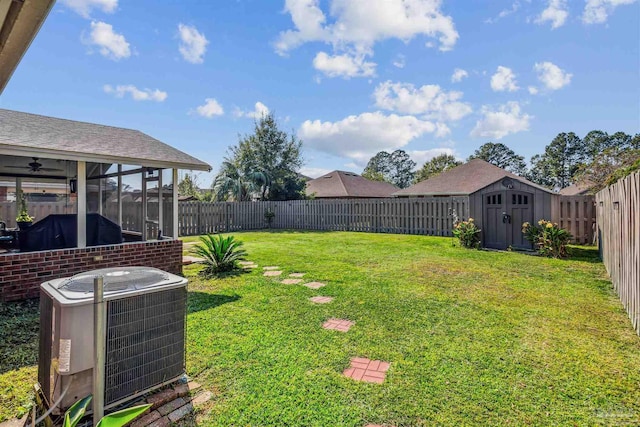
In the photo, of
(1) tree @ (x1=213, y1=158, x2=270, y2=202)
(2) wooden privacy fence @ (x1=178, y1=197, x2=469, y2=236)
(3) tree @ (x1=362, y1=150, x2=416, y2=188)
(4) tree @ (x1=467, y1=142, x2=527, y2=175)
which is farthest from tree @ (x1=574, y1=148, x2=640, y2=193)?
(3) tree @ (x1=362, y1=150, x2=416, y2=188)

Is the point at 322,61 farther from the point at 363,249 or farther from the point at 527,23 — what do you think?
the point at 363,249

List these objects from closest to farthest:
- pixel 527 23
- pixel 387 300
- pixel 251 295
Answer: pixel 387 300, pixel 251 295, pixel 527 23

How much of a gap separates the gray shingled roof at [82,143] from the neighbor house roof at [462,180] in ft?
48.4

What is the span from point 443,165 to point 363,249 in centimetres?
3911

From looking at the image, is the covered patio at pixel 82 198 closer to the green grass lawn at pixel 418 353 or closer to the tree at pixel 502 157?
the green grass lawn at pixel 418 353

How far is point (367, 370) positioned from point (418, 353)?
1.90ft

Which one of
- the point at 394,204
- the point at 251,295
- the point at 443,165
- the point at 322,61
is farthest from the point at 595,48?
the point at 443,165

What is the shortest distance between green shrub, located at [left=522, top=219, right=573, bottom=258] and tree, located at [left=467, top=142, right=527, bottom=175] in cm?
4756

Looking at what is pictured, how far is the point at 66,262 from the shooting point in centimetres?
479

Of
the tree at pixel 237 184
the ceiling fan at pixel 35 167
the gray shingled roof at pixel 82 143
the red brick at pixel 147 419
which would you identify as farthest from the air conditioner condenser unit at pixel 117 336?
the tree at pixel 237 184

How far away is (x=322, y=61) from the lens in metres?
13.8

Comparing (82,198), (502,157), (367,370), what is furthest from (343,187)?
(502,157)

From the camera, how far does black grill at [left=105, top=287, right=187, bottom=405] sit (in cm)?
194

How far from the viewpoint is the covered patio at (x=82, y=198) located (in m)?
4.54
